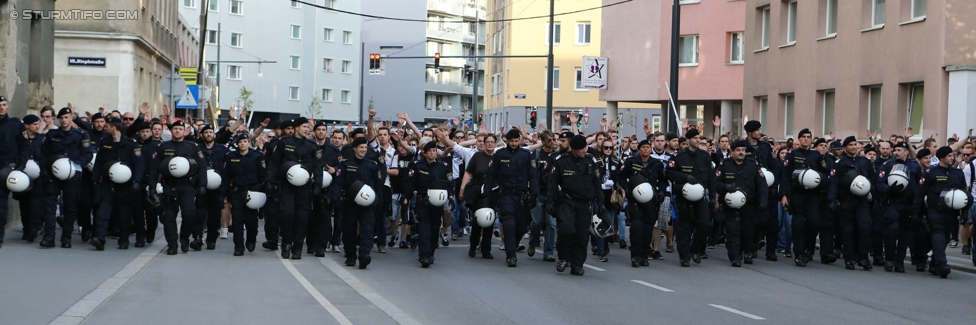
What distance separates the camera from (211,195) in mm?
15617

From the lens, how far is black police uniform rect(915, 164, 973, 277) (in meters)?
15.1

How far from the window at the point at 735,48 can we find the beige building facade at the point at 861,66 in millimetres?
6721

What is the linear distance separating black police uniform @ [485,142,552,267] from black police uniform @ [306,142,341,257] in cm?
195

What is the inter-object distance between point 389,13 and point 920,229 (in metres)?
86.2

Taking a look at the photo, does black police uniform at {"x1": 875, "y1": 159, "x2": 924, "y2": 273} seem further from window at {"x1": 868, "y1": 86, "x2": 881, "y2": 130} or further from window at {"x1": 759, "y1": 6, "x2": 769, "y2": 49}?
window at {"x1": 759, "y1": 6, "x2": 769, "y2": 49}

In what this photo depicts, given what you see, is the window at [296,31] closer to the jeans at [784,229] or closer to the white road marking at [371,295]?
the jeans at [784,229]

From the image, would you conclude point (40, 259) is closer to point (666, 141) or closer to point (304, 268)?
point (304, 268)

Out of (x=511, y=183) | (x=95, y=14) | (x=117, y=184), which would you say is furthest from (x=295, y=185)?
(x=95, y=14)

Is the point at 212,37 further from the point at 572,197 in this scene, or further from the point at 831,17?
the point at 572,197

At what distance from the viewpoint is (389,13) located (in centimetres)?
9969

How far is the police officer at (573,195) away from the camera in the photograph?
14.3 meters

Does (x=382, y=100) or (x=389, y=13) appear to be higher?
(x=389, y=13)

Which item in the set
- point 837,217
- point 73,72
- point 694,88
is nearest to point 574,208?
point 837,217

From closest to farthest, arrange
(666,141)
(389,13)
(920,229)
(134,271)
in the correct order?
(134,271) < (920,229) < (666,141) < (389,13)
